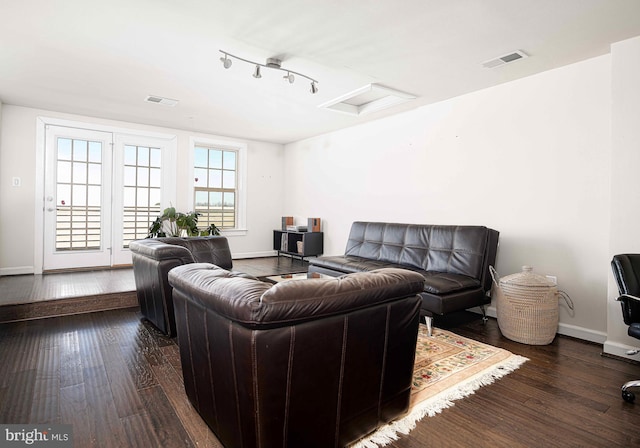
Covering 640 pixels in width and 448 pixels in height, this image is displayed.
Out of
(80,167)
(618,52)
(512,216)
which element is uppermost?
(618,52)

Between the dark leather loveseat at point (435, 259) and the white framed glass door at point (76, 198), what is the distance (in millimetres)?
3607

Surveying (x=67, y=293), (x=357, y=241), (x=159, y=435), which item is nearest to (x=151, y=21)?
(x=159, y=435)

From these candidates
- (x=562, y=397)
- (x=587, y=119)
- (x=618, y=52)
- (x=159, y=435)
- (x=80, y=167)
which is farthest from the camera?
(x=80, y=167)

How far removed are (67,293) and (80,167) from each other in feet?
7.89

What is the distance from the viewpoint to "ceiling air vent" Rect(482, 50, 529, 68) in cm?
296

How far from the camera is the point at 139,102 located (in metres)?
4.53

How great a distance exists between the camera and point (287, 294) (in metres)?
1.26

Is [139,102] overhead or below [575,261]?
overhead

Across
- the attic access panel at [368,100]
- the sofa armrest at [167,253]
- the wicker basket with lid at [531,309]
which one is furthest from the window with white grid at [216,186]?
the wicker basket with lid at [531,309]

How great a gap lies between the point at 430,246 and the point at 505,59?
1.93 m

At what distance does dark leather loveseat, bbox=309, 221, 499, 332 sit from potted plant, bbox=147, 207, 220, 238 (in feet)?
8.39

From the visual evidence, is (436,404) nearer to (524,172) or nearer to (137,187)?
(524,172)

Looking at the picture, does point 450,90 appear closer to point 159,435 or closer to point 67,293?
point 159,435

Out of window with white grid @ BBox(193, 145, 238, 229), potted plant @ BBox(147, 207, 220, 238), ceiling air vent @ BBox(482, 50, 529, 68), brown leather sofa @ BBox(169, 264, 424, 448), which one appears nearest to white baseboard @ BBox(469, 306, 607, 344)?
brown leather sofa @ BBox(169, 264, 424, 448)
